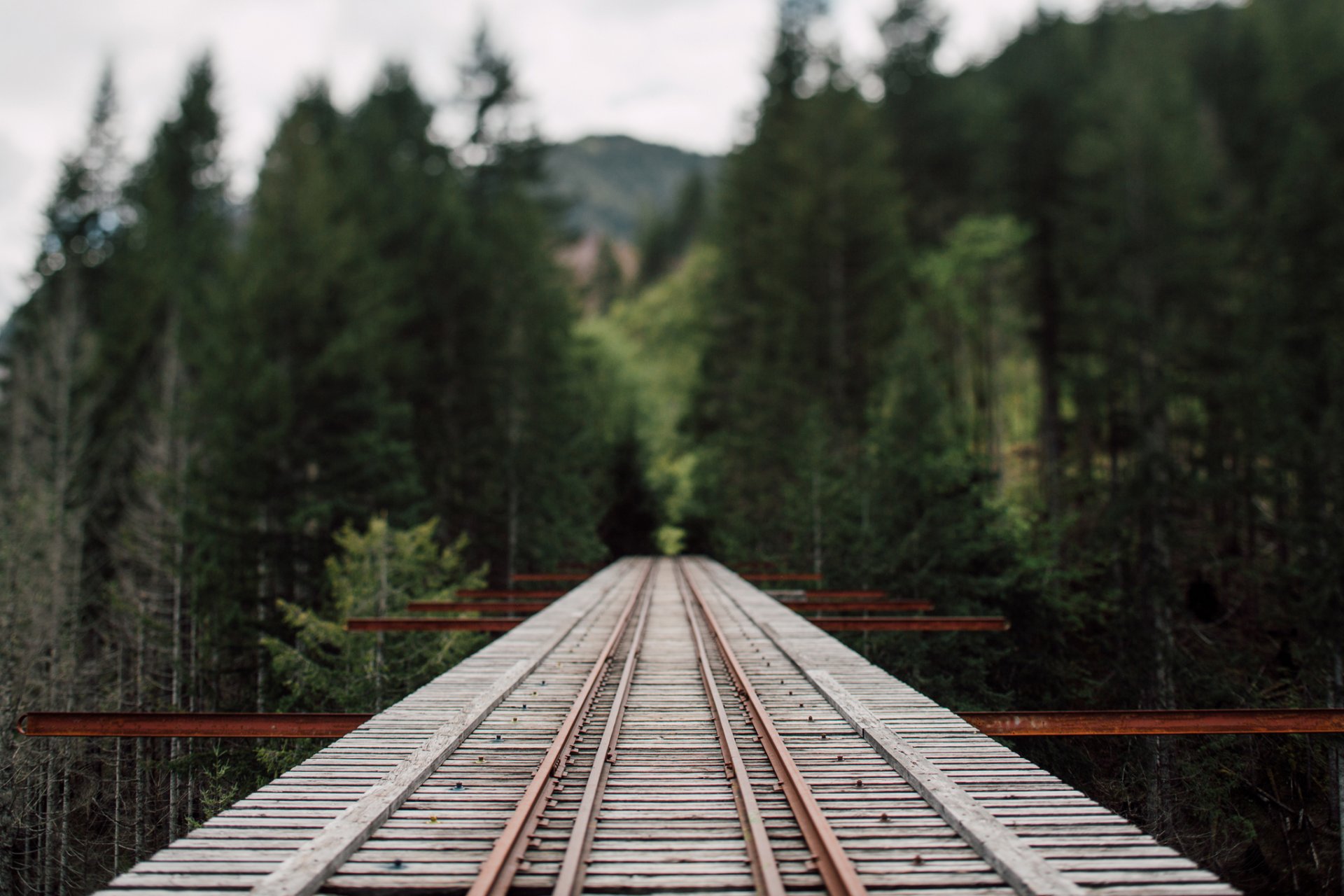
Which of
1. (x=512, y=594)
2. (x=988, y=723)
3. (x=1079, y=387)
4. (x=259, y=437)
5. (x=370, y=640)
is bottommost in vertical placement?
(x=370, y=640)

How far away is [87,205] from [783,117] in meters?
30.3

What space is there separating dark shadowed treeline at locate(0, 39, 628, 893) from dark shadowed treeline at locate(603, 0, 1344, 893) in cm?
966

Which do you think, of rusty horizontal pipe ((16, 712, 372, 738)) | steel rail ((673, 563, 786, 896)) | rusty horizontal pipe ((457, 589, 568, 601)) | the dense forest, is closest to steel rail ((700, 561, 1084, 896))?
steel rail ((673, 563, 786, 896))

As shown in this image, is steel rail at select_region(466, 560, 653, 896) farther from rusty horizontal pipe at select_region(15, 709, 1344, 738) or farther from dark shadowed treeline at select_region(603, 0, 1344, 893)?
dark shadowed treeline at select_region(603, 0, 1344, 893)

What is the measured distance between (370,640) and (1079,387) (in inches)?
782

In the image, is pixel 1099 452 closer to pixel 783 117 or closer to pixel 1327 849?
pixel 1327 849

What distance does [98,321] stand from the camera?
3133cm

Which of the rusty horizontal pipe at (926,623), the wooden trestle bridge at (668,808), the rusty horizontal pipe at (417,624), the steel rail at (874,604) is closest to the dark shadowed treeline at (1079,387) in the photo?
the steel rail at (874,604)

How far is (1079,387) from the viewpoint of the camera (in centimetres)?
2223

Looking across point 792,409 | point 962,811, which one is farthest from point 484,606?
point 792,409

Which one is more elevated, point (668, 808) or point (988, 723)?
point (668, 808)

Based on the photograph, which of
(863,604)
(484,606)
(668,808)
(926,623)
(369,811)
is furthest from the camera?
(484,606)

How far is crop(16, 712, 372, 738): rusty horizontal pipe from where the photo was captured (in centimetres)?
678

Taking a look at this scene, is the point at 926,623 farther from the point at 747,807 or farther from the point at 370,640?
the point at 370,640
